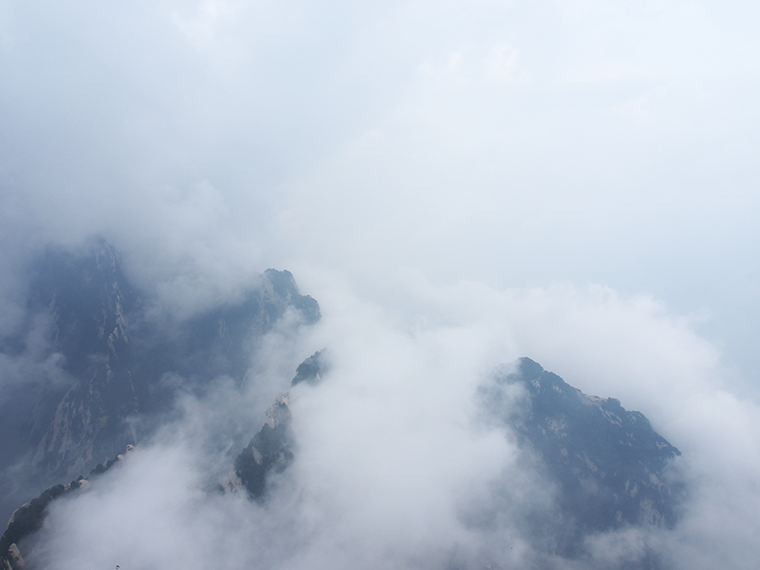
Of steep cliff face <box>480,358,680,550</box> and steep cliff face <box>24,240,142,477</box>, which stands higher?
steep cliff face <box>480,358,680,550</box>

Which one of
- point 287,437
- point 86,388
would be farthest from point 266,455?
point 86,388

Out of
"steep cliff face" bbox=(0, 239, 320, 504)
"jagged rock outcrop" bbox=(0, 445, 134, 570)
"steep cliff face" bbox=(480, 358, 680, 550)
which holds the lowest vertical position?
"jagged rock outcrop" bbox=(0, 445, 134, 570)

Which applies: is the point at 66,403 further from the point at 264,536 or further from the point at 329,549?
the point at 329,549

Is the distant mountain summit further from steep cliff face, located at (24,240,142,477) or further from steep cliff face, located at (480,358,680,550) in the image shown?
steep cliff face, located at (24,240,142,477)

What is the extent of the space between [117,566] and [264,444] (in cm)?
5826

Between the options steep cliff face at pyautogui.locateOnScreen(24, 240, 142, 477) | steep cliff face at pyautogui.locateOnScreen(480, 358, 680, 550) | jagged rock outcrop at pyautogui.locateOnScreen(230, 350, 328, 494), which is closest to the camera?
jagged rock outcrop at pyautogui.locateOnScreen(230, 350, 328, 494)

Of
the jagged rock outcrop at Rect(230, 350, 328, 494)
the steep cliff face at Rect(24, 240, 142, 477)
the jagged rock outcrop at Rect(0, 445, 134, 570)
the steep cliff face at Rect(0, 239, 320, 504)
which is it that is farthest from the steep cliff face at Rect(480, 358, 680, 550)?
the steep cliff face at Rect(24, 240, 142, 477)

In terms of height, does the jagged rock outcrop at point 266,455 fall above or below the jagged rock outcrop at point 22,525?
above

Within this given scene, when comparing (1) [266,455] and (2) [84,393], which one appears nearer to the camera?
(1) [266,455]

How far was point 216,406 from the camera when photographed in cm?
19388

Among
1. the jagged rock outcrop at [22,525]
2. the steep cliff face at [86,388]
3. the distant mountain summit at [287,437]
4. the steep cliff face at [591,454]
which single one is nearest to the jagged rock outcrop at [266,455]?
the distant mountain summit at [287,437]

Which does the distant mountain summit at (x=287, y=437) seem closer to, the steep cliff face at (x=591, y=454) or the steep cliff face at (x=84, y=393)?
the steep cliff face at (x=591, y=454)

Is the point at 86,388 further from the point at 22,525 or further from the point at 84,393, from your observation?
the point at 22,525

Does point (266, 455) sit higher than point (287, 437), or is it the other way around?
point (287, 437)
